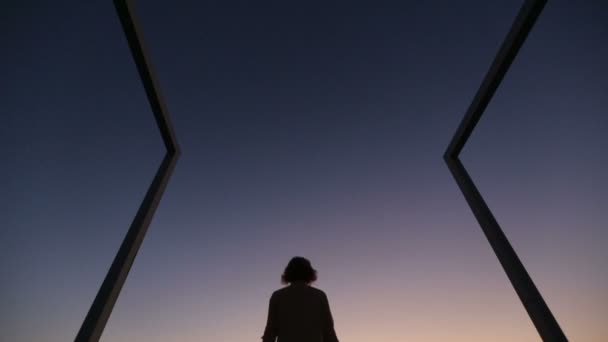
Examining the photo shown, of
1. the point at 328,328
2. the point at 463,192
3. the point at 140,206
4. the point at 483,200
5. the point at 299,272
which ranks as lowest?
the point at 328,328

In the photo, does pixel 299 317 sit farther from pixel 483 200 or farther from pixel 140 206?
pixel 483 200

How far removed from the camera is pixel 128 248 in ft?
8.14

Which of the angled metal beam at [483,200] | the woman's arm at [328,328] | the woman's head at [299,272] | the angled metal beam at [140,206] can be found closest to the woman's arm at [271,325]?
the woman's head at [299,272]

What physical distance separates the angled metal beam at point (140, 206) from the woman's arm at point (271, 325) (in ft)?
3.51

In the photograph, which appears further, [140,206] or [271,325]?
[140,206]

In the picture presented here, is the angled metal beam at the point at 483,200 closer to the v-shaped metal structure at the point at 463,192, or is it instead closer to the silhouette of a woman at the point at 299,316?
the v-shaped metal structure at the point at 463,192

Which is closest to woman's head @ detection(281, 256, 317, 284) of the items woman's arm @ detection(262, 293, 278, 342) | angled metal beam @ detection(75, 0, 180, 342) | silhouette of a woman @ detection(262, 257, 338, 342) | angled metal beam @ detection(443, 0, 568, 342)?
silhouette of a woman @ detection(262, 257, 338, 342)

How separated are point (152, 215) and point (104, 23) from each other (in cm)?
186

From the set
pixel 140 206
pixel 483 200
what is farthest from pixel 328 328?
pixel 483 200

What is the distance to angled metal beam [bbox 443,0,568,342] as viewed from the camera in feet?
7.69

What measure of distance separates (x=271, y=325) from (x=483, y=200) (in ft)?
7.41

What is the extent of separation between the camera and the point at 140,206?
9.21 feet

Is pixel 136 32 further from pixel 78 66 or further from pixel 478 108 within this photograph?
pixel 478 108

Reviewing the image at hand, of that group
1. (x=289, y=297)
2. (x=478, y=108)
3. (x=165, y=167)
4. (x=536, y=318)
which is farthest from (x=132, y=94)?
(x=536, y=318)
